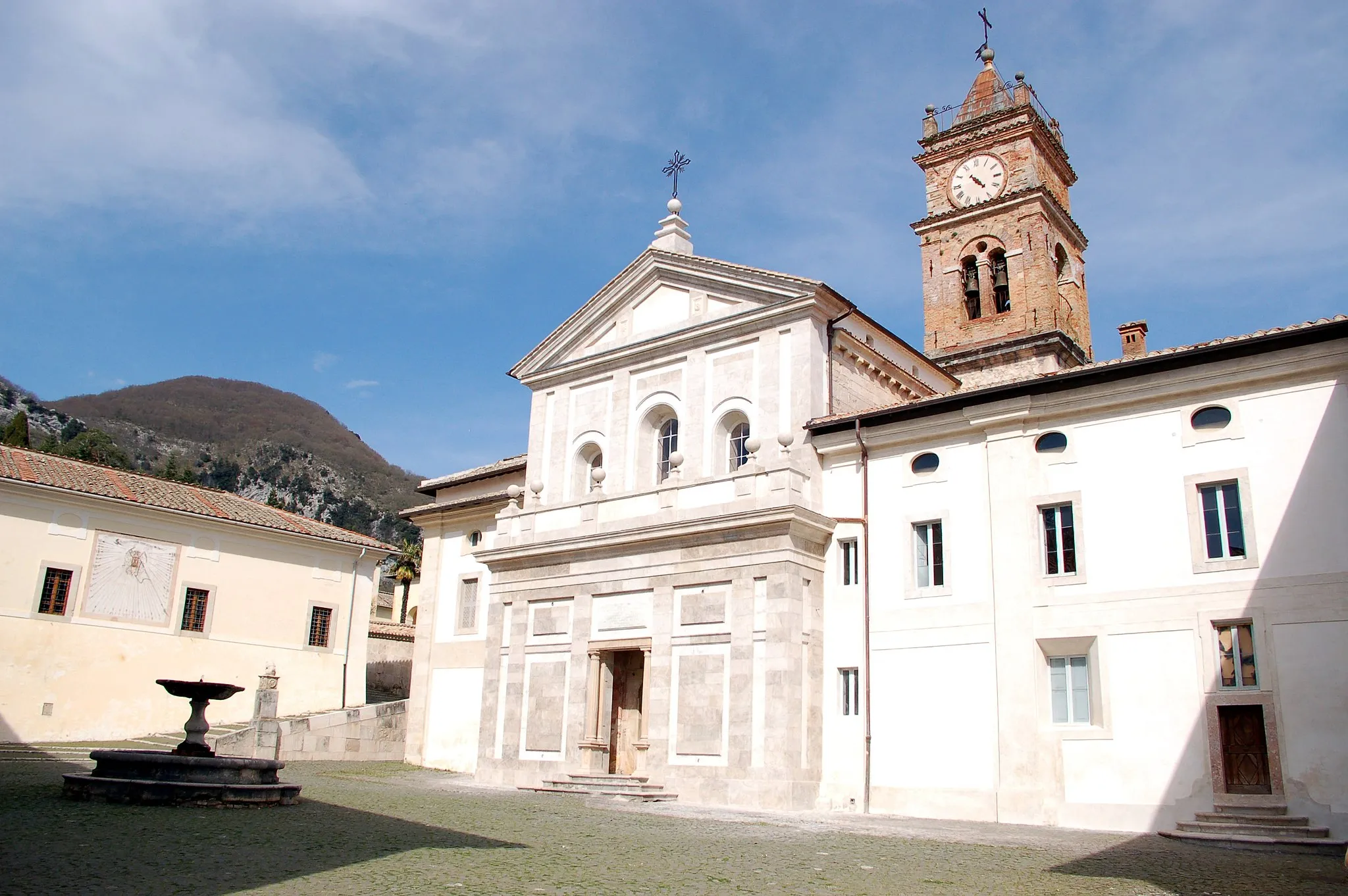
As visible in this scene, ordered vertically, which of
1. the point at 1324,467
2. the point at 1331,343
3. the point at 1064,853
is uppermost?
the point at 1331,343

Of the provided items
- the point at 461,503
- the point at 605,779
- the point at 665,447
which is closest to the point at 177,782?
the point at 605,779

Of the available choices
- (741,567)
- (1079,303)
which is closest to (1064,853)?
(741,567)

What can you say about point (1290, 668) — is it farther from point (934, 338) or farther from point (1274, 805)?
point (934, 338)

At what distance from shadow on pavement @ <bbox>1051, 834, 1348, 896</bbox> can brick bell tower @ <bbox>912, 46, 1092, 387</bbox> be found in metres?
21.7

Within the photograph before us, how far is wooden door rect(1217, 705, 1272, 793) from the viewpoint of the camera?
54.4ft

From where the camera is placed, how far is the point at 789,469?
21.5 m

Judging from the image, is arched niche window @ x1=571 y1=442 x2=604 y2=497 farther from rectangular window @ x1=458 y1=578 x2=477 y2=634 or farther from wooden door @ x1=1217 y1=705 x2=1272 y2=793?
wooden door @ x1=1217 y1=705 x2=1272 y2=793

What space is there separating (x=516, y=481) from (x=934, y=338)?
15.7 metres

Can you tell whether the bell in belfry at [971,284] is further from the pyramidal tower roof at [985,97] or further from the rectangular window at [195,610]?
the rectangular window at [195,610]

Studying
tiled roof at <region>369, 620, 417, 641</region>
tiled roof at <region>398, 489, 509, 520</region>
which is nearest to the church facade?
tiled roof at <region>398, 489, 509, 520</region>

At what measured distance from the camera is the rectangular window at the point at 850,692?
2078 centimetres

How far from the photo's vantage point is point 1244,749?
55.0ft

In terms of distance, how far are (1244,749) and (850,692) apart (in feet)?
22.7

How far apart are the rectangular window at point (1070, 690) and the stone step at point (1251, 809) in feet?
7.86
